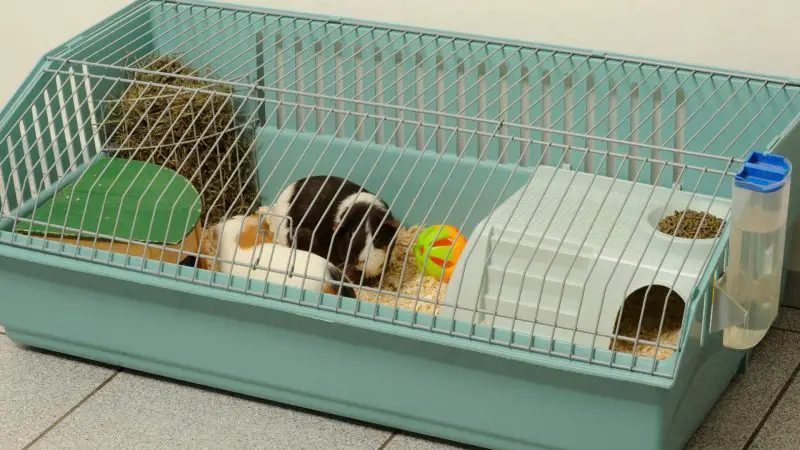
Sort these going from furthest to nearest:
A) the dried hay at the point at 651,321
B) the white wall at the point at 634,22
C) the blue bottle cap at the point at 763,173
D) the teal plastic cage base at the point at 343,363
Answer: the white wall at the point at 634,22 < the dried hay at the point at 651,321 < the teal plastic cage base at the point at 343,363 < the blue bottle cap at the point at 763,173

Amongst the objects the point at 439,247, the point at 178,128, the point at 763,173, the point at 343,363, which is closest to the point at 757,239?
the point at 763,173

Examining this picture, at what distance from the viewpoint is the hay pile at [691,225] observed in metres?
2.01

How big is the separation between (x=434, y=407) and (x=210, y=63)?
1060mm

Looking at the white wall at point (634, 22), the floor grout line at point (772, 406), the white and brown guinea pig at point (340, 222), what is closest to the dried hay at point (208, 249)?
the white and brown guinea pig at point (340, 222)

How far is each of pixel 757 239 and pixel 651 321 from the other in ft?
1.95

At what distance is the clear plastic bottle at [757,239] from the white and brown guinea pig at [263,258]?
687 millimetres

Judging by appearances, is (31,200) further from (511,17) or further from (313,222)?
(511,17)

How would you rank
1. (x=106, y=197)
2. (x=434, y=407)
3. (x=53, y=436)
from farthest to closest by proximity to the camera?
(x=106, y=197)
(x=53, y=436)
(x=434, y=407)

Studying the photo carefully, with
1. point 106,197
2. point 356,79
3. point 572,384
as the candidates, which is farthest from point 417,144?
point 572,384

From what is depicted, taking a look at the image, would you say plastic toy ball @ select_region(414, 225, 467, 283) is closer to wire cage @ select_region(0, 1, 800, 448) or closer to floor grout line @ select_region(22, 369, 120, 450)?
wire cage @ select_region(0, 1, 800, 448)

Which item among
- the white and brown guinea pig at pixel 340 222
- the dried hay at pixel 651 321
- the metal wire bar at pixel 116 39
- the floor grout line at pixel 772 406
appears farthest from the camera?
the metal wire bar at pixel 116 39

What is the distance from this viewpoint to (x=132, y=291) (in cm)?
205

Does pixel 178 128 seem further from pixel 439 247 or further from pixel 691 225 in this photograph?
pixel 691 225

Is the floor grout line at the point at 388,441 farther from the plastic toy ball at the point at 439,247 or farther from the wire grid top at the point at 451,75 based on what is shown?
the wire grid top at the point at 451,75
